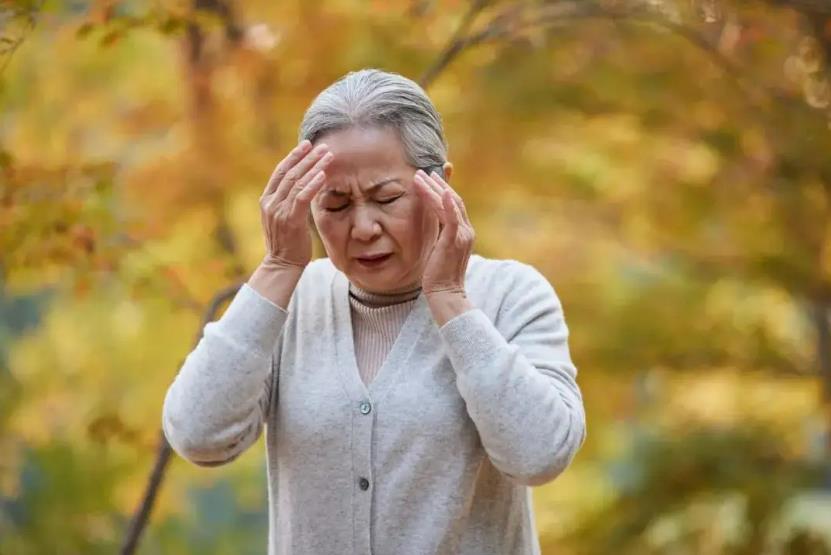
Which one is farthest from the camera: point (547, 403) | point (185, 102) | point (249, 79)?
point (185, 102)

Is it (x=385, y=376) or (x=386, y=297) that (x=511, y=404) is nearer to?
(x=385, y=376)

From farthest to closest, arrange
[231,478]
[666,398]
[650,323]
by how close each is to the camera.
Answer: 1. [666,398]
2. [231,478]
3. [650,323]

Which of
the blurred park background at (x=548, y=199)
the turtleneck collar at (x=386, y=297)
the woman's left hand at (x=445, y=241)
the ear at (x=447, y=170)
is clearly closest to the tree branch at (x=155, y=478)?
the blurred park background at (x=548, y=199)

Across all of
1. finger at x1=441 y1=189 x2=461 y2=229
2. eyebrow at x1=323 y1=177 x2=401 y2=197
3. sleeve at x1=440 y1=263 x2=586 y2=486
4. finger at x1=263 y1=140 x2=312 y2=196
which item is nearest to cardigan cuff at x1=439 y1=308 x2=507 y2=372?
sleeve at x1=440 y1=263 x2=586 y2=486

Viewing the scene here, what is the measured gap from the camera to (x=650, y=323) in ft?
22.7

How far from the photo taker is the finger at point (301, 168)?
2047 millimetres

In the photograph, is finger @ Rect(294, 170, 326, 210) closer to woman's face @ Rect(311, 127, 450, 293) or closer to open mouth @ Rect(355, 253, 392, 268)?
woman's face @ Rect(311, 127, 450, 293)

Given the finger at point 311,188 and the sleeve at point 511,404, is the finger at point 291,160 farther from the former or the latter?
the sleeve at point 511,404

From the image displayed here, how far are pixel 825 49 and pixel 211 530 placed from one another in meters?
8.64

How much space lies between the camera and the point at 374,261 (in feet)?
7.05

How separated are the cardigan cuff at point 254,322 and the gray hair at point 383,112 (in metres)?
0.30

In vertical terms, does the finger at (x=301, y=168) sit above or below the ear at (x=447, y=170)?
above

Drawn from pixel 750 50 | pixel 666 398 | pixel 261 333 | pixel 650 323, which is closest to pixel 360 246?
pixel 261 333

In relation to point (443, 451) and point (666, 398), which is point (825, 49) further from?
point (666, 398)
